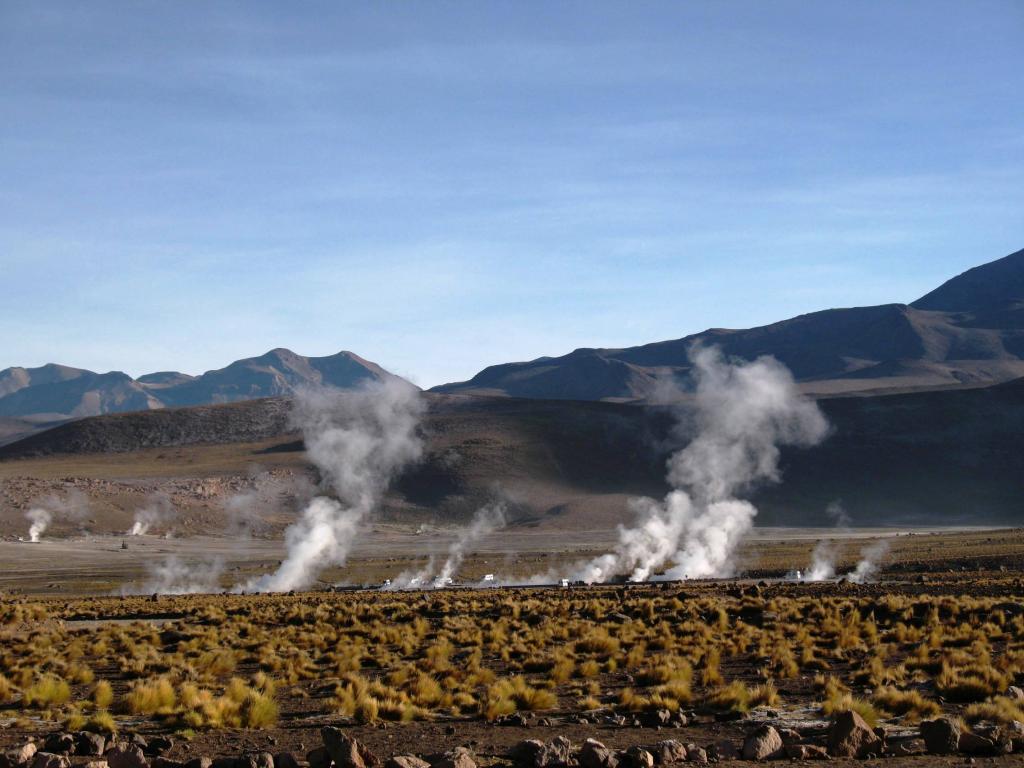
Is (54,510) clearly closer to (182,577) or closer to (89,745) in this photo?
(182,577)

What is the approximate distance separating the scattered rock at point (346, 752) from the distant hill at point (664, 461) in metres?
116

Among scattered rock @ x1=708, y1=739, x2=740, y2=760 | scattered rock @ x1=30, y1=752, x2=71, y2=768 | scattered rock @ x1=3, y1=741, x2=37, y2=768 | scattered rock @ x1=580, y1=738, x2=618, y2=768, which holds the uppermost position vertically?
scattered rock @ x1=30, y1=752, x2=71, y2=768

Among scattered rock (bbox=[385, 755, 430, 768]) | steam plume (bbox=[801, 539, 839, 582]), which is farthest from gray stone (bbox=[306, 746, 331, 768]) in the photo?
steam plume (bbox=[801, 539, 839, 582])

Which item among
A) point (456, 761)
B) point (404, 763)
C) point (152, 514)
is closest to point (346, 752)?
point (404, 763)

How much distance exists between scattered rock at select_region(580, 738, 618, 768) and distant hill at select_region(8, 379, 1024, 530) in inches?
4567

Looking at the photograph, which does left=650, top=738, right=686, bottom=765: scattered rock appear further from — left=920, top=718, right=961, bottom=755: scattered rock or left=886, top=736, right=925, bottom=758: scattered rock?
left=920, top=718, right=961, bottom=755: scattered rock

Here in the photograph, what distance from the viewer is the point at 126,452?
190 meters

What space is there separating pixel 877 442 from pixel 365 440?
7806 centimetres

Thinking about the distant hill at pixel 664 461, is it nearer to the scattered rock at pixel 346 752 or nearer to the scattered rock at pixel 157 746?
the scattered rock at pixel 157 746

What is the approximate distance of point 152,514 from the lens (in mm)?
127562

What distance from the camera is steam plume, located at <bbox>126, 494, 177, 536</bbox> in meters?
122

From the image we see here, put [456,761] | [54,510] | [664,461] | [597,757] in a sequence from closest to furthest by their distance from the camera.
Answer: [456,761] → [597,757] → [54,510] → [664,461]

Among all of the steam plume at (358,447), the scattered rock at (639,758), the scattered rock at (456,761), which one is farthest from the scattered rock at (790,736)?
the steam plume at (358,447)

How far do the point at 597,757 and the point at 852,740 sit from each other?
3.08 m
